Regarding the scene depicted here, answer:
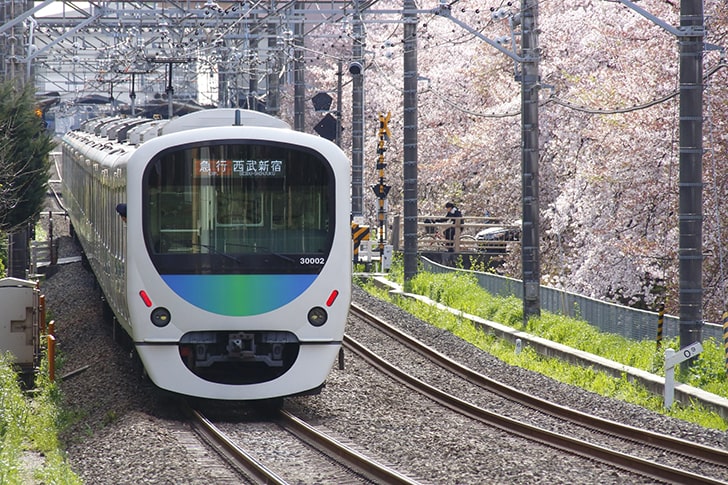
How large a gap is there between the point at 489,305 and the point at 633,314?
198 inches

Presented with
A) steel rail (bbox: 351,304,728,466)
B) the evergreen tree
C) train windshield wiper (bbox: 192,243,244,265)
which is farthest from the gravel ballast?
the evergreen tree

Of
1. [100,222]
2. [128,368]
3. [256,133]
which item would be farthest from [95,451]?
[100,222]

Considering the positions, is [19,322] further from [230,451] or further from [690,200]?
[690,200]

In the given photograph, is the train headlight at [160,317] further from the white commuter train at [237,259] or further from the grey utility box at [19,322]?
the grey utility box at [19,322]

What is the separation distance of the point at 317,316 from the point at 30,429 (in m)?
3.02

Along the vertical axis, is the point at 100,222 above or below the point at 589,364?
above

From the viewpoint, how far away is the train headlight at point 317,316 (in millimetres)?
12047

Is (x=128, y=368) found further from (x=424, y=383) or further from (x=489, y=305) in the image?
(x=489, y=305)

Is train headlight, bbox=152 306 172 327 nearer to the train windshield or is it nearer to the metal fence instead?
the train windshield

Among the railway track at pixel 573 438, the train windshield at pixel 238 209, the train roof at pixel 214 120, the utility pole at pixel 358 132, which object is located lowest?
the railway track at pixel 573 438

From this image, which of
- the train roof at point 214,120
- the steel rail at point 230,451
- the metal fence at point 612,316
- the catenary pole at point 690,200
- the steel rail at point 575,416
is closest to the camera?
the steel rail at point 230,451

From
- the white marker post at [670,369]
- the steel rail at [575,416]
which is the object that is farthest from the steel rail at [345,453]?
the white marker post at [670,369]

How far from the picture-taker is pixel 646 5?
21.1 metres

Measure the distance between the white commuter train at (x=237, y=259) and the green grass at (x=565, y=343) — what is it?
13.6 feet
